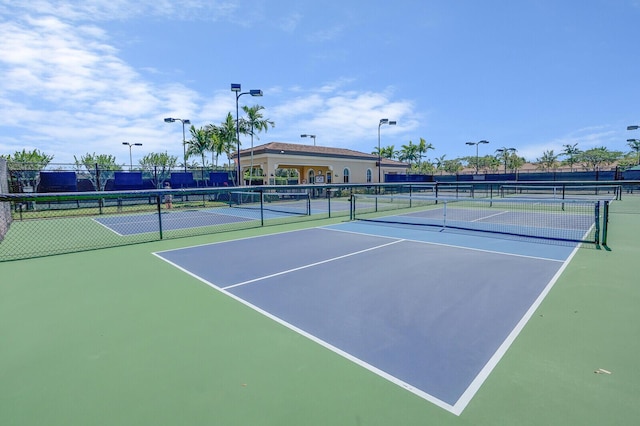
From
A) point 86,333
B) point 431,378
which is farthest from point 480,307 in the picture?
point 86,333

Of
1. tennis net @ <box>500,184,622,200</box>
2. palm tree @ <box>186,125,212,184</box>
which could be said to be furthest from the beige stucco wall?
tennis net @ <box>500,184,622,200</box>

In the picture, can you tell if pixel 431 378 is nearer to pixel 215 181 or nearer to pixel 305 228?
pixel 305 228

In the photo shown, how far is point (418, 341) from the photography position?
399 cm

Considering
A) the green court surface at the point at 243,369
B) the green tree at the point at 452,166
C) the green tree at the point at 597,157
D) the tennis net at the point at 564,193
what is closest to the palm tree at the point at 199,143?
the tennis net at the point at 564,193

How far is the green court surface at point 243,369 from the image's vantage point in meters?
2.83

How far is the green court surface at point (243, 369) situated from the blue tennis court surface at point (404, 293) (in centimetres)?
20

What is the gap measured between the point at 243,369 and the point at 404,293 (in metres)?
2.99

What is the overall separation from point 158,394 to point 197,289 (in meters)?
3.02

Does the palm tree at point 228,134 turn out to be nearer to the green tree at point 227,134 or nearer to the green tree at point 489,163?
the green tree at point 227,134

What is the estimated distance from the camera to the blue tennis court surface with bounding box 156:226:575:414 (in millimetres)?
3580

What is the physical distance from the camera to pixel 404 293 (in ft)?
18.2

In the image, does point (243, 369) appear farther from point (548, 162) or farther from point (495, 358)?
point (548, 162)

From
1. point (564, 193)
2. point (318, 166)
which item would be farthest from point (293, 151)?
point (564, 193)

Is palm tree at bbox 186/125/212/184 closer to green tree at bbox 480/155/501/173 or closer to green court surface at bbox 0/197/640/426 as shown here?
green court surface at bbox 0/197/640/426
